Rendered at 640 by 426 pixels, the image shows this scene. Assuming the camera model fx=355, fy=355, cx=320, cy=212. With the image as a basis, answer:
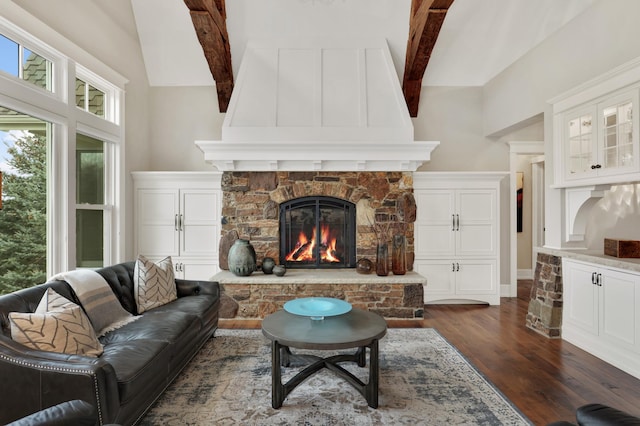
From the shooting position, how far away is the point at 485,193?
484cm

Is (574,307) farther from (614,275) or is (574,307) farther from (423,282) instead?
(423,282)

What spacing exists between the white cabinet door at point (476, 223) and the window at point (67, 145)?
14.6 ft

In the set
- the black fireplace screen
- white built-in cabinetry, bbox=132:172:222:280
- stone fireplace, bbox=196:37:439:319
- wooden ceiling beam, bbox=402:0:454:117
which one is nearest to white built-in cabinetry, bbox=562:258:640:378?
stone fireplace, bbox=196:37:439:319

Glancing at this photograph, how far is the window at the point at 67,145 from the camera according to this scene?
290cm

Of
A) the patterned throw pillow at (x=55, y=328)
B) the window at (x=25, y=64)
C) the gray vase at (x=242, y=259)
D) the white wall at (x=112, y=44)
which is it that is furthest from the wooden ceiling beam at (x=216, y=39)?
the patterned throw pillow at (x=55, y=328)

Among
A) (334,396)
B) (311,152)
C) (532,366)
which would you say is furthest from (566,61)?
(334,396)

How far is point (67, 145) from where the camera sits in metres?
3.42

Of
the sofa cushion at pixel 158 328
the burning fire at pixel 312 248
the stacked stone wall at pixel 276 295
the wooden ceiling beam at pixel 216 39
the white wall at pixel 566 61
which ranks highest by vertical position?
the wooden ceiling beam at pixel 216 39

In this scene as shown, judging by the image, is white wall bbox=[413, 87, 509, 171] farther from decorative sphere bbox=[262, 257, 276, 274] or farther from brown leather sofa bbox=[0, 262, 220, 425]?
brown leather sofa bbox=[0, 262, 220, 425]

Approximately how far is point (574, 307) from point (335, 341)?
274 centimetres

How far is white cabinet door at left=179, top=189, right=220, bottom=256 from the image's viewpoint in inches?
187

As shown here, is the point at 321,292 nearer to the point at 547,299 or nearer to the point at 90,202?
the point at 547,299

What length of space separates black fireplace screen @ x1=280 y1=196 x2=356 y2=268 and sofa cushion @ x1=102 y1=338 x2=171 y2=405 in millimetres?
2536

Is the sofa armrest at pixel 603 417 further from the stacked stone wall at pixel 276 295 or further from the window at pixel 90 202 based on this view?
the window at pixel 90 202
